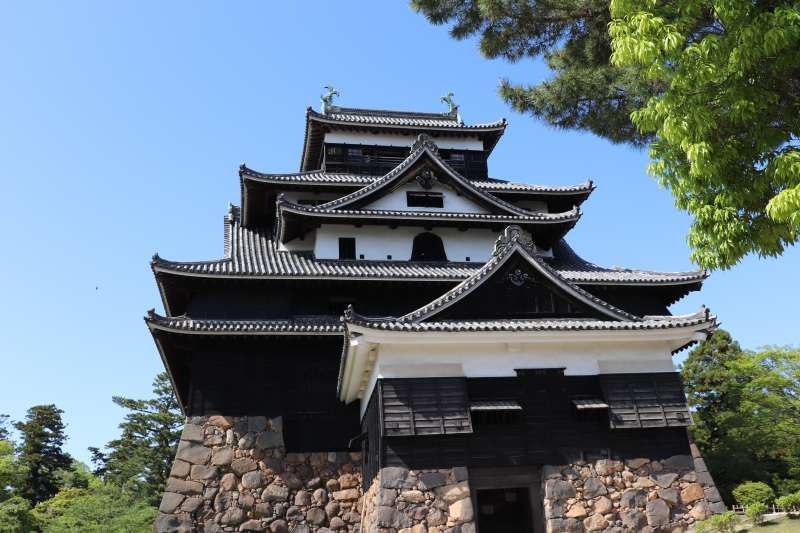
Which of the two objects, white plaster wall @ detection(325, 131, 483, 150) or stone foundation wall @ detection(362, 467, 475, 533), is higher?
white plaster wall @ detection(325, 131, 483, 150)

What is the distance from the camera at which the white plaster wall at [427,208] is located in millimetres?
18953

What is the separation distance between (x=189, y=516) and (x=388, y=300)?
724 cm

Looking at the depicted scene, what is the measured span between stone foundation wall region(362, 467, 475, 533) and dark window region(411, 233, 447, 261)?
28.8ft

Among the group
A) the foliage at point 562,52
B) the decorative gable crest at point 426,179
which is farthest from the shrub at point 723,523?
the decorative gable crest at point 426,179

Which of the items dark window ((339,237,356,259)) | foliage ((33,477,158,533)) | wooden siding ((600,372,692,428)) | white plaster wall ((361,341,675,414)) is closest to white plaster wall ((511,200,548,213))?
dark window ((339,237,356,259))

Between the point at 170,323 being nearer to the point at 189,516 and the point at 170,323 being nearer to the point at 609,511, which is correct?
the point at 189,516

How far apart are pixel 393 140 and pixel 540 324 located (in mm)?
13963

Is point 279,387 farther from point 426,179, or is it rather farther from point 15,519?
point 15,519

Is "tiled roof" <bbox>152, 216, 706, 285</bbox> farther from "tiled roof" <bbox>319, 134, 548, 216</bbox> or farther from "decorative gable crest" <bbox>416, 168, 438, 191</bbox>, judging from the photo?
"decorative gable crest" <bbox>416, 168, 438, 191</bbox>

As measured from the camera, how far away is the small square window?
18.4 meters

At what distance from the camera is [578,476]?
1130 cm

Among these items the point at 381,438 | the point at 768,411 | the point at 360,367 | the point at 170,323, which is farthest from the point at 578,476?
the point at 768,411

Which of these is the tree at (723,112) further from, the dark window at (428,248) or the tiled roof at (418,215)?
the dark window at (428,248)

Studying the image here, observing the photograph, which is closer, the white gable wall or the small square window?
the white gable wall
